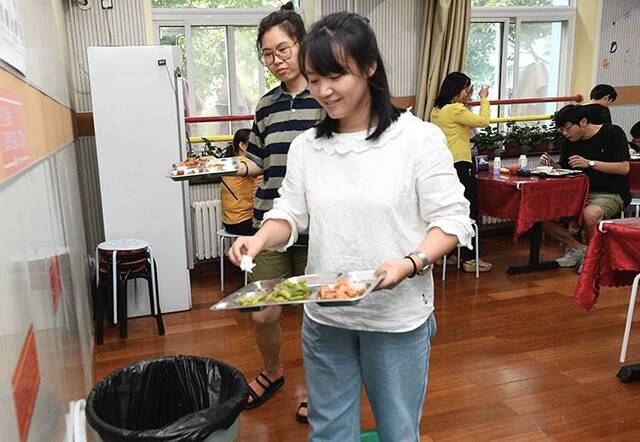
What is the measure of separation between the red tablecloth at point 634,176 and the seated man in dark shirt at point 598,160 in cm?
70

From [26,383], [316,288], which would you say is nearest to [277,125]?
[316,288]

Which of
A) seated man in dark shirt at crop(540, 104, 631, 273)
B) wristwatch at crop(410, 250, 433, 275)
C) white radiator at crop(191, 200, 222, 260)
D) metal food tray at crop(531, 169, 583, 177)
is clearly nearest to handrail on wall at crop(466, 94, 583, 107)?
seated man in dark shirt at crop(540, 104, 631, 273)

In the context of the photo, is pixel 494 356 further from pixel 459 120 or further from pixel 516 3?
pixel 516 3

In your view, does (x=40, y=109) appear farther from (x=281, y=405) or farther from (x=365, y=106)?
(x=281, y=405)

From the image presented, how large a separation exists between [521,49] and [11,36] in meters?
4.87

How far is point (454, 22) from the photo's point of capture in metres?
4.29

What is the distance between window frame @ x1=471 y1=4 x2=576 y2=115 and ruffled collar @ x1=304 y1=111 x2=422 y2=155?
159 inches

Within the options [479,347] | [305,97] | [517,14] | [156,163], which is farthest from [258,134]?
[517,14]

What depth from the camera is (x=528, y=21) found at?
16.4 ft

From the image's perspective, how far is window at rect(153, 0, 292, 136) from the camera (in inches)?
161

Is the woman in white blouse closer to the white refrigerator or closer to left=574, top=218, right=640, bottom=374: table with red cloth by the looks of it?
left=574, top=218, right=640, bottom=374: table with red cloth

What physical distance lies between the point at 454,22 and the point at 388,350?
369 centimetres

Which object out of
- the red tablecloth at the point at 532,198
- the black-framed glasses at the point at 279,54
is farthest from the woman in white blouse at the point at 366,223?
the red tablecloth at the point at 532,198

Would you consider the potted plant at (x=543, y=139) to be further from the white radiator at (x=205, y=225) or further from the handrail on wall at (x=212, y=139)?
the white radiator at (x=205, y=225)
